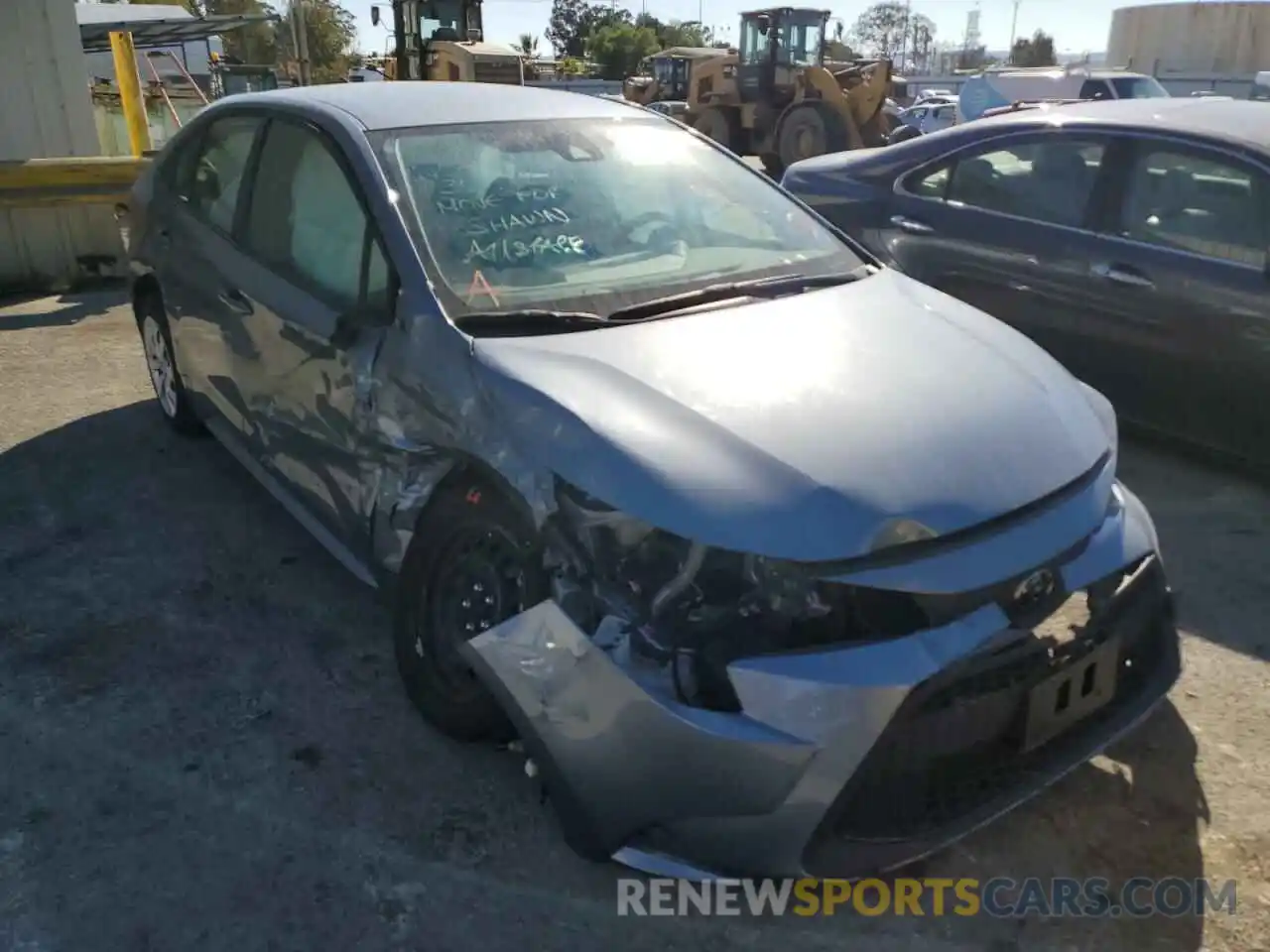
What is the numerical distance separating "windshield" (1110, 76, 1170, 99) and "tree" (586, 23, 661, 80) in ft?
159

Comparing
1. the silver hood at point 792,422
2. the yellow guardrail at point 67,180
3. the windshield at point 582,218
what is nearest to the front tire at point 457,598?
the silver hood at point 792,422

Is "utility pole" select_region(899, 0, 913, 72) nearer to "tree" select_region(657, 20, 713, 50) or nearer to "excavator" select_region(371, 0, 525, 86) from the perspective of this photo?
"tree" select_region(657, 20, 713, 50)

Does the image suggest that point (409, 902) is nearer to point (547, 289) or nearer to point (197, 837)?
point (197, 837)

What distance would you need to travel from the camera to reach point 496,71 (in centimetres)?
1767

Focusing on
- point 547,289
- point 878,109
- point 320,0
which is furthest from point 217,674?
point 320,0

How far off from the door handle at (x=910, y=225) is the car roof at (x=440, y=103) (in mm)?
1982

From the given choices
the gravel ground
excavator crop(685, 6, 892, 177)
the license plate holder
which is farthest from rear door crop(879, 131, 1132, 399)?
excavator crop(685, 6, 892, 177)

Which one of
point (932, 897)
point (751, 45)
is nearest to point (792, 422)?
point (932, 897)

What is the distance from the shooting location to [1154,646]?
8.41 feet

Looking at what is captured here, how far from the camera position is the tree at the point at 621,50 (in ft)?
213

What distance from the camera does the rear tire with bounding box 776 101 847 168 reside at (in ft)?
56.9

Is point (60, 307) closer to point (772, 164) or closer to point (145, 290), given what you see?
point (145, 290)

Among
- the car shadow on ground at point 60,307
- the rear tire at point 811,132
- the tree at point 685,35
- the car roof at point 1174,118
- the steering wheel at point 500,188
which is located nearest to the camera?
the steering wheel at point 500,188

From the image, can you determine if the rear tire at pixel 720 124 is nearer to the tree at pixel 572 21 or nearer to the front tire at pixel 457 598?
the front tire at pixel 457 598
